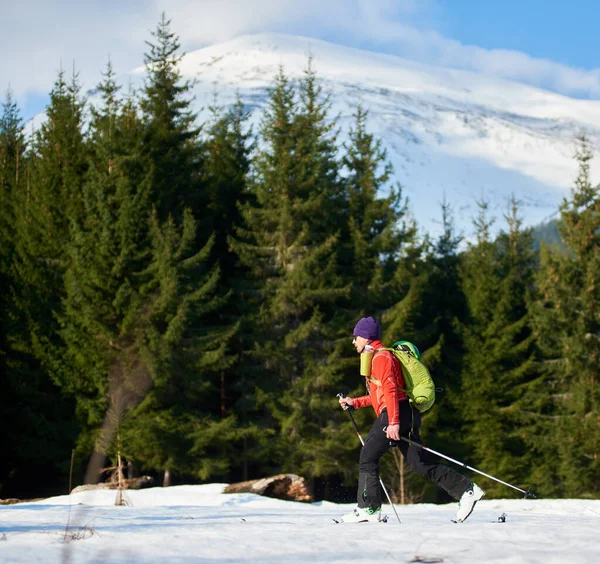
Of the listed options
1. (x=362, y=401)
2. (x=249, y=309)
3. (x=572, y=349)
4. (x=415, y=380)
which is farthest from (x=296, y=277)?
(x=415, y=380)

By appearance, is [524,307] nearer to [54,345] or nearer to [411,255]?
[411,255]

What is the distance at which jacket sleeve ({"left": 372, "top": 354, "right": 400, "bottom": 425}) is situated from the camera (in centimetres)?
657

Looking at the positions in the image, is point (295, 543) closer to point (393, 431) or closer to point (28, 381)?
point (393, 431)

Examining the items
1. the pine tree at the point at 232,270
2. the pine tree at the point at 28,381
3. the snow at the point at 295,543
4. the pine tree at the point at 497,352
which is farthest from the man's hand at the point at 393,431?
the pine tree at the point at 497,352

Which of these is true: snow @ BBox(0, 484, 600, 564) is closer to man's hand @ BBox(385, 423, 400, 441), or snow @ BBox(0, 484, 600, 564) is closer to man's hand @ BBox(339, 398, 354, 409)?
man's hand @ BBox(385, 423, 400, 441)

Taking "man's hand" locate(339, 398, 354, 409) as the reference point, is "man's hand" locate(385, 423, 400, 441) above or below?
below

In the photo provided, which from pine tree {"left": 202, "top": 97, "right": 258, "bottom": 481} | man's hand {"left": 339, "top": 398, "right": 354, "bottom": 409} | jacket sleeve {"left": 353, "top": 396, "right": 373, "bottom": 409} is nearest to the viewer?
man's hand {"left": 339, "top": 398, "right": 354, "bottom": 409}

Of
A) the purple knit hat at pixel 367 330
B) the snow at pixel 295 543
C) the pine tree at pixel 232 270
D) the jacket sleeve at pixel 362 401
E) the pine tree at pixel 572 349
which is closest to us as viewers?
A: the snow at pixel 295 543

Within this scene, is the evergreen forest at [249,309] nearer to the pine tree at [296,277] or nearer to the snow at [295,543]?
the pine tree at [296,277]

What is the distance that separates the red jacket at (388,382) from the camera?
6.57 m

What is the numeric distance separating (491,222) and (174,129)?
50.5 feet

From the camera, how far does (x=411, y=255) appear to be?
3262 centimetres

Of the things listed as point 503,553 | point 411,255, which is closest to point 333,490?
point 411,255

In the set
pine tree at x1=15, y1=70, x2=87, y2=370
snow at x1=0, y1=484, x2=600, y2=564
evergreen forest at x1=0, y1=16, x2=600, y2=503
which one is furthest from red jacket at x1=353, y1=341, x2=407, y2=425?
pine tree at x1=15, y1=70, x2=87, y2=370
